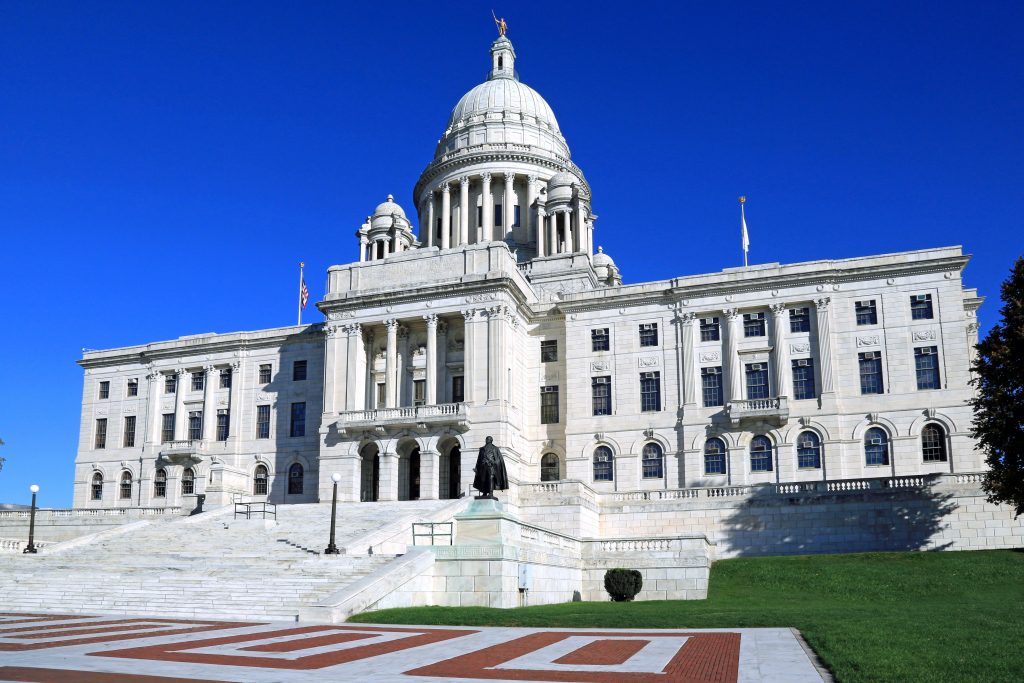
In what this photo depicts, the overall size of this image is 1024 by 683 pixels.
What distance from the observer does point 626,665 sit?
49.2ft

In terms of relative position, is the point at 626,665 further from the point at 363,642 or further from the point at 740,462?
the point at 740,462

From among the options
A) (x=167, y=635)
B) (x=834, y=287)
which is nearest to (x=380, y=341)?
(x=834, y=287)

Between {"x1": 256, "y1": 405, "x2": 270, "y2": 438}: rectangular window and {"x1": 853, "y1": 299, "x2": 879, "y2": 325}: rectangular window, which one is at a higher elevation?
{"x1": 853, "y1": 299, "x2": 879, "y2": 325}: rectangular window

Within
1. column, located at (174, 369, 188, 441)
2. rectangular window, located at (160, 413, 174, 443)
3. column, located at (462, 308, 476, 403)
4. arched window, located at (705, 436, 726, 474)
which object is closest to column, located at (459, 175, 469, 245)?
column, located at (462, 308, 476, 403)

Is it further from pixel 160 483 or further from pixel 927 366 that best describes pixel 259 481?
pixel 927 366

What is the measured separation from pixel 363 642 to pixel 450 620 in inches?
189

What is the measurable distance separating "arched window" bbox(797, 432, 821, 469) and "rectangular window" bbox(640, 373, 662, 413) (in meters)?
8.01

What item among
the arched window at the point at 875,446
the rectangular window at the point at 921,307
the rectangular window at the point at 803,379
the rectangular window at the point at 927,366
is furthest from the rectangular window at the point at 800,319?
the arched window at the point at 875,446

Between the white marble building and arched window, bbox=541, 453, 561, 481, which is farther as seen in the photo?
arched window, bbox=541, 453, 561, 481

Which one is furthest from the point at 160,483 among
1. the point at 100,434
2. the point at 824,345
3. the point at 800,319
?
the point at 824,345

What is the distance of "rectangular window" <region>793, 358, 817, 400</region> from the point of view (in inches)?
2069

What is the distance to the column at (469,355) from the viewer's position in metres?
53.3

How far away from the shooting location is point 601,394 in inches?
2224

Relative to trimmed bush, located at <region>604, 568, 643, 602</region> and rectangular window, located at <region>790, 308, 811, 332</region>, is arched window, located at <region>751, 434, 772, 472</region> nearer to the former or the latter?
rectangular window, located at <region>790, 308, 811, 332</region>
